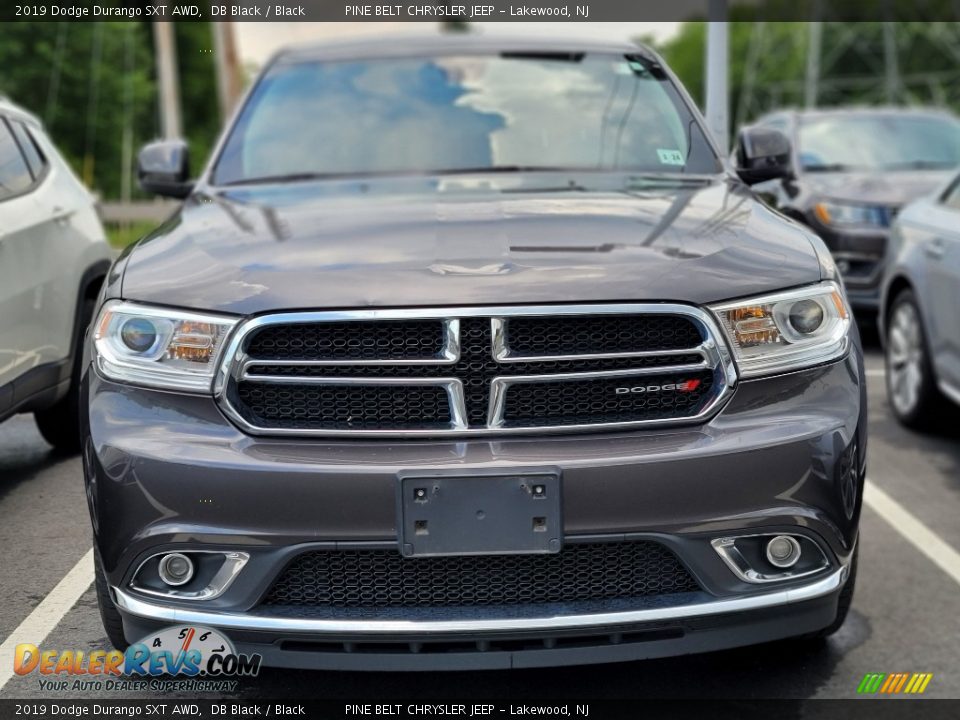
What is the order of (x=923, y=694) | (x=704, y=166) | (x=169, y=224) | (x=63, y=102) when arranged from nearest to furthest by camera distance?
(x=923, y=694)
(x=169, y=224)
(x=704, y=166)
(x=63, y=102)

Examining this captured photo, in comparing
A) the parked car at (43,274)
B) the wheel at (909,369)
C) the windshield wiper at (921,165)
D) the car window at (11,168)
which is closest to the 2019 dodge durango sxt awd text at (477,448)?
the parked car at (43,274)

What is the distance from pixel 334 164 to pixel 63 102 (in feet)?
127

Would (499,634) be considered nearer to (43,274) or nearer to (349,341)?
(349,341)

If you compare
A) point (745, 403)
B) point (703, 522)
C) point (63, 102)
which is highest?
point (745, 403)

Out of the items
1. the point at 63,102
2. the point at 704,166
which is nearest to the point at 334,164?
the point at 704,166

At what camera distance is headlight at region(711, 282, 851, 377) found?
3.10m

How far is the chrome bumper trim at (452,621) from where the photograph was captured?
9.67 ft

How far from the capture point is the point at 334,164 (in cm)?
452

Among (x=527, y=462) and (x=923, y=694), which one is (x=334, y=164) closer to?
(x=527, y=462)

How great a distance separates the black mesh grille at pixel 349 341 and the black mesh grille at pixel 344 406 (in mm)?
70

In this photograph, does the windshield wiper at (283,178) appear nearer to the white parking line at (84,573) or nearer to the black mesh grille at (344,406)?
the white parking line at (84,573)

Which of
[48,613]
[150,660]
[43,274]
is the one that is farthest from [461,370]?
[43,274]

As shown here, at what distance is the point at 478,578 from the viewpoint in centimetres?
301

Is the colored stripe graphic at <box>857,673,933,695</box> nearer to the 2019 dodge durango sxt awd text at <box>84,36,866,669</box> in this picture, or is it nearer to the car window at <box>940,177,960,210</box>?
the 2019 dodge durango sxt awd text at <box>84,36,866,669</box>
